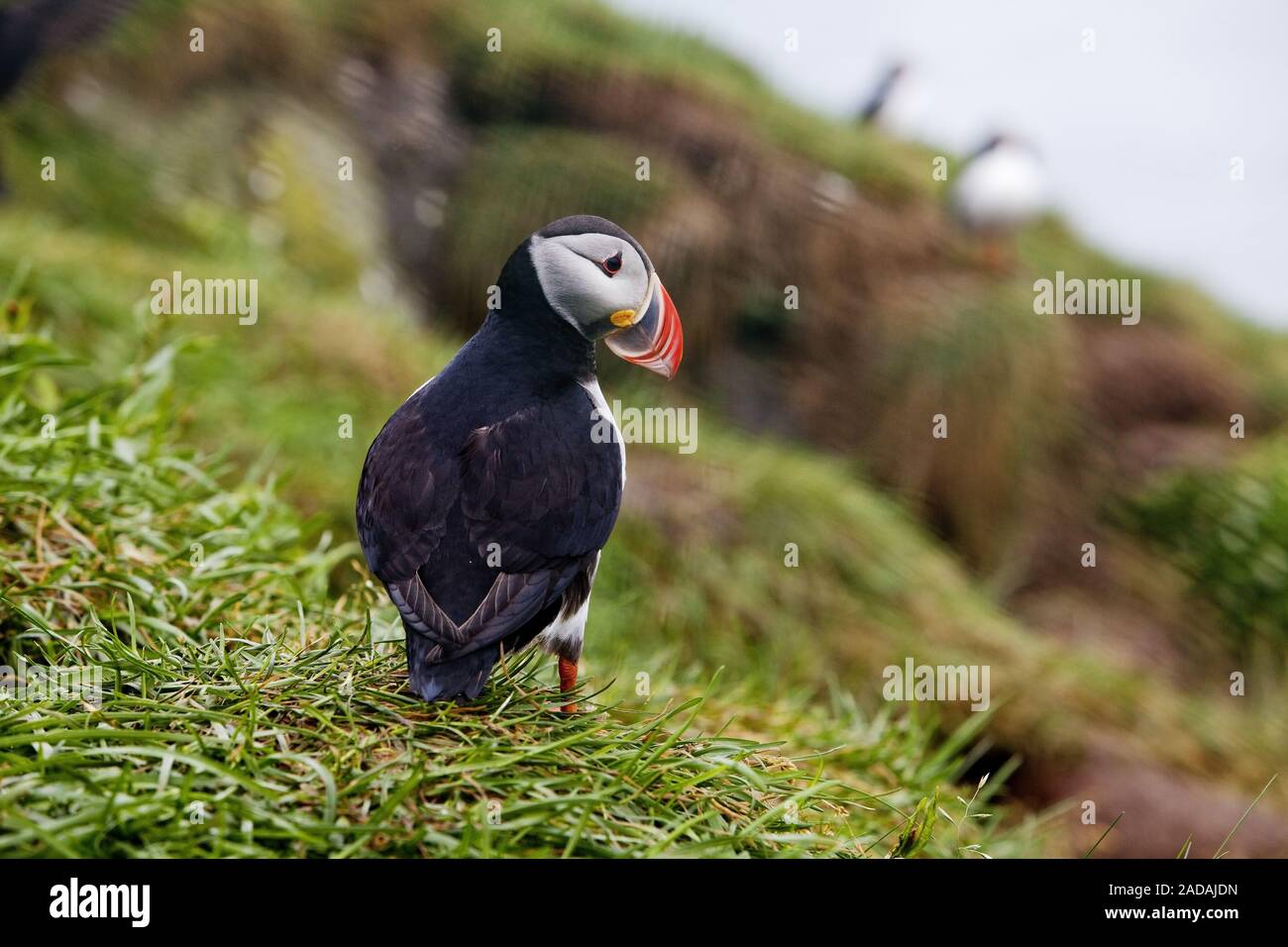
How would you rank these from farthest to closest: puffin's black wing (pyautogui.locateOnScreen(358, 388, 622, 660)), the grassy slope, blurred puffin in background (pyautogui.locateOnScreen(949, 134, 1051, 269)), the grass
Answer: blurred puffin in background (pyautogui.locateOnScreen(949, 134, 1051, 269)) < the grassy slope < puffin's black wing (pyautogui.locateOnScreen(358, 388, 622, 660)) < the grass

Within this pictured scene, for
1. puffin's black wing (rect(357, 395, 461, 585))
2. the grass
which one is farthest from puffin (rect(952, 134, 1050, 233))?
puffin's black wing (rect(357, 395, 461, 585))

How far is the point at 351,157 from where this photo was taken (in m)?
8.60

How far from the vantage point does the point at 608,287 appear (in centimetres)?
232

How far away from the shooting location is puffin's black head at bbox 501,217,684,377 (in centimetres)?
232

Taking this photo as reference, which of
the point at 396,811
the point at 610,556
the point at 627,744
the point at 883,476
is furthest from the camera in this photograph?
the point at 883,476

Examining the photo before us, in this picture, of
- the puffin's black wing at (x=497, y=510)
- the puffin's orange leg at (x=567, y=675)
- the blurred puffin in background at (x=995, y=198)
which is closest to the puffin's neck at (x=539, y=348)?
the puffin's black wing at (x=497, y=510)

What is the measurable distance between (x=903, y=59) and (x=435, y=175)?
5447 mm

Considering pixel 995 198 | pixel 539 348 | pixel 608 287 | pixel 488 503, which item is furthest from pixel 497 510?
pixel 995 198

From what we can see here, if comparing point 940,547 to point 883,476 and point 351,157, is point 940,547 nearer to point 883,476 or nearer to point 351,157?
point 883,476

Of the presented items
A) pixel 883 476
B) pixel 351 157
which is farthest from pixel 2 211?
pixel 883 476

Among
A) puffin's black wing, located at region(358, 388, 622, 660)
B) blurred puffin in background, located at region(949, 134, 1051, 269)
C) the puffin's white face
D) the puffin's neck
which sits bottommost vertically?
puffin's black wing, located at region(358, 388, 622, 660)

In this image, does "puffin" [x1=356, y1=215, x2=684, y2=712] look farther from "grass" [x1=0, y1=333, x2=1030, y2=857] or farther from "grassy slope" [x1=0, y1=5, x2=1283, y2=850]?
"grassy slope" [x1=0, y1=5, x2=1283, y2=850]

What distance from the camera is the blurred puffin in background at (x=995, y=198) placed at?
9141 mm
